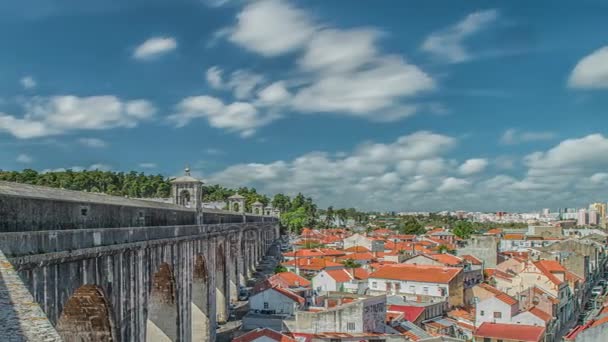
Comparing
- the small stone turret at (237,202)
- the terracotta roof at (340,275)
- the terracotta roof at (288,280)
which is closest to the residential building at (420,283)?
the terracotta roof at (340,275)

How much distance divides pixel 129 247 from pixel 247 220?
42.7 meters

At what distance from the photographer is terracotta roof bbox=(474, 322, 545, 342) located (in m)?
35.0

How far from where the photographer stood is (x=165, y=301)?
24234mm

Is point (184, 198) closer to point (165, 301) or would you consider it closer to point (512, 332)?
point (165, 301)

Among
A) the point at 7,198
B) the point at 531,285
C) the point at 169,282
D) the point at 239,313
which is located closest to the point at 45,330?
the point at 7,198

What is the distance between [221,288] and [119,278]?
979 inches

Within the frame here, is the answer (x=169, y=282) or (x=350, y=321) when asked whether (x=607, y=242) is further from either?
(x=169, y=282)

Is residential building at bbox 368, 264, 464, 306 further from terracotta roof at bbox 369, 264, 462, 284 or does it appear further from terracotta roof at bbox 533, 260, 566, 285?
terracotta roof at bbox 533, 260, 566, 285

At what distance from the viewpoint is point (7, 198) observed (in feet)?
39.1

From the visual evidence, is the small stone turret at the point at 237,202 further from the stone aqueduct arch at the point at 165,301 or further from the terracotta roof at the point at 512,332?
the terracotta roof at the point at 512,332

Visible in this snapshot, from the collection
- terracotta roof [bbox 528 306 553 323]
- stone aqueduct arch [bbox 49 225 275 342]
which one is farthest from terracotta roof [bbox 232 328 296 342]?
terracotta roof [bbox 528 306 553 323]

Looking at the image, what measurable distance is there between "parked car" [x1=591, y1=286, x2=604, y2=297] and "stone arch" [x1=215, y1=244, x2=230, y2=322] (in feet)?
155

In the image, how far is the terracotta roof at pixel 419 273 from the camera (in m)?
48.2

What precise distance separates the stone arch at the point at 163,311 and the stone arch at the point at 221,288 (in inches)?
562
